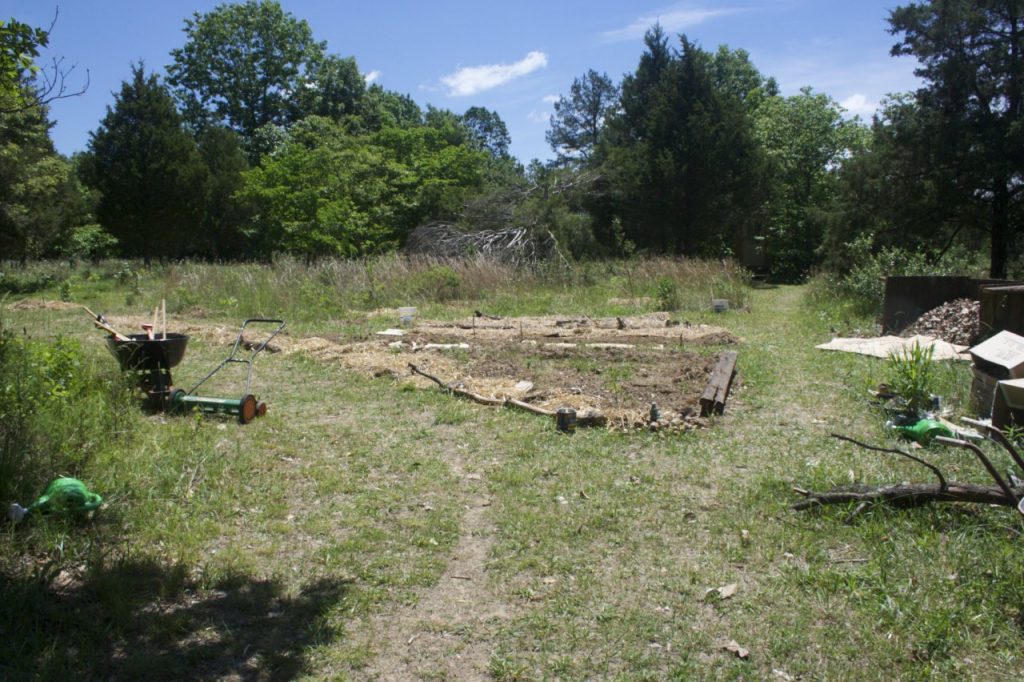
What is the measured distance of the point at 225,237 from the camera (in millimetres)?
30234

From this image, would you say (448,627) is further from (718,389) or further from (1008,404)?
(1008,404)

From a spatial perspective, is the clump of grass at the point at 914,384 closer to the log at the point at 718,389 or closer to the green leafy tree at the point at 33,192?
the log at the point at 718,389

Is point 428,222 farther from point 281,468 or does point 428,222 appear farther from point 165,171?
point 281,468

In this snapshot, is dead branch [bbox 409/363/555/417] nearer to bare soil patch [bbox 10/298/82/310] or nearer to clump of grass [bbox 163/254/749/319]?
clump of grass [bbox 163/254/749/319]

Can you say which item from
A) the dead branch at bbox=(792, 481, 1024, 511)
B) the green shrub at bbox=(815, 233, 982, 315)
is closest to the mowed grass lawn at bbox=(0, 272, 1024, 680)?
→ the dead branch at bbox=(792, 481, 1024, 511)

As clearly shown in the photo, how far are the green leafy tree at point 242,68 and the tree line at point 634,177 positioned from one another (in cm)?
543

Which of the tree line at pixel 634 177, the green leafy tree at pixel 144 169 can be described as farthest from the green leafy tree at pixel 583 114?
the green leafy tree at pixel 144 169

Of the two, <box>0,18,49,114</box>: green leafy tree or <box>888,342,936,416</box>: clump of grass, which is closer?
<box>0,18,49,114</box>: green leafy tree

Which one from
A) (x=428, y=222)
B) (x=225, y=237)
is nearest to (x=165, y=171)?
(x=225, y=237)

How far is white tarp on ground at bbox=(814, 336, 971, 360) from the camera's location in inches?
332

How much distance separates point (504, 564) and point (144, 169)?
25.4m

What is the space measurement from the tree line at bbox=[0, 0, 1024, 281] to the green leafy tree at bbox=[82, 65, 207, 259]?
0.22 ft

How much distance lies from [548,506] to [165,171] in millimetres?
24660

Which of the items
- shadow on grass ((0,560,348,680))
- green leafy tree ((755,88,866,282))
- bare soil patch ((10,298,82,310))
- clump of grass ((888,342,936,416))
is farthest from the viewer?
green leafy tree ((755,88,866,282))
